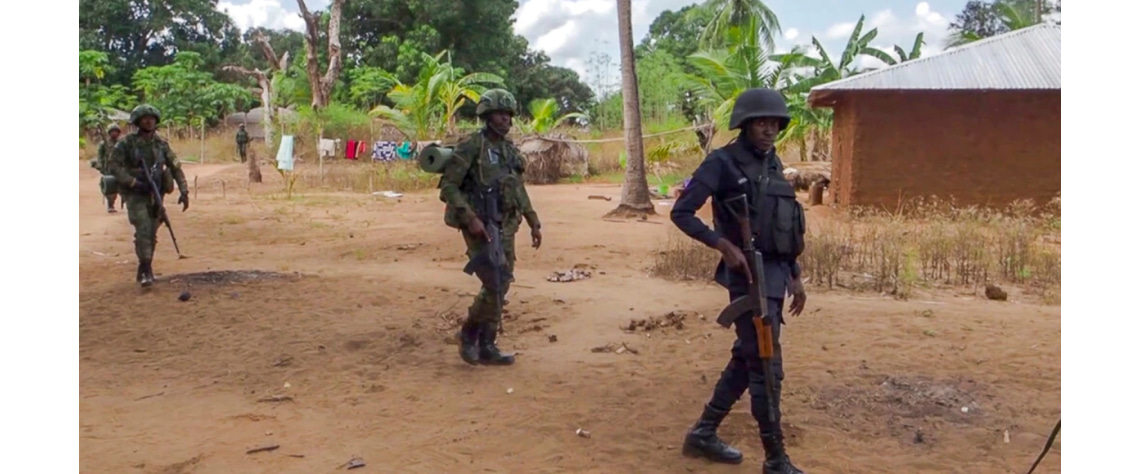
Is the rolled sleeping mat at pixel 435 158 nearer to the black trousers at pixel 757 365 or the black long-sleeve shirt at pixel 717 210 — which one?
the black long-sleeve shirt at pixel 717 210

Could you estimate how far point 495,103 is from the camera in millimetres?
5227

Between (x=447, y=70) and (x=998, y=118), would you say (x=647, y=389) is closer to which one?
(x=998, y=118)

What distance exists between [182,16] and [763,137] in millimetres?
37960

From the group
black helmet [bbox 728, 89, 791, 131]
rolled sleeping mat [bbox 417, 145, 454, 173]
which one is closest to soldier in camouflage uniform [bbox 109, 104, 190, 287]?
rolled sleeping mat [bbox 417, 145, 454, 173]

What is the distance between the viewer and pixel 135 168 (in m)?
7.84

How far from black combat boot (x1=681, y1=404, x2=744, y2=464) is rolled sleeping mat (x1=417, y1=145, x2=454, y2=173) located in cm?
220

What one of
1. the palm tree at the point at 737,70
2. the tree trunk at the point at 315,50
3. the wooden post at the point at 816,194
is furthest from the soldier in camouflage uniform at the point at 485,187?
the tree trunk at the point at 315,50

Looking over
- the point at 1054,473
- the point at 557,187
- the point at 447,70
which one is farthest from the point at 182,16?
the point at 1054,473

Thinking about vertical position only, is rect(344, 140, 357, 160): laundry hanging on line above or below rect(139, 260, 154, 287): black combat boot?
above

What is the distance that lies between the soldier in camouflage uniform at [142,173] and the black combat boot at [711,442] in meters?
5.71

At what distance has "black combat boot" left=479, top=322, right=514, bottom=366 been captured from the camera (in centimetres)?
559

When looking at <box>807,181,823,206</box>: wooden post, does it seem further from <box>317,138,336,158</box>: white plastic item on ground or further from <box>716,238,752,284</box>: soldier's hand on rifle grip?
<box>317,138,336,158</box>: white plastic item on ground

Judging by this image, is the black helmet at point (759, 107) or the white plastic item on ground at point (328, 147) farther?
the white plastic item on ground at point (328, 147)

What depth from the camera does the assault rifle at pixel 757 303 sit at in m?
3.53
